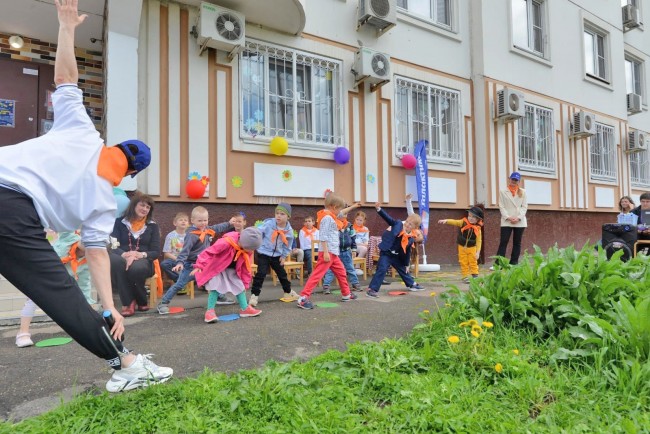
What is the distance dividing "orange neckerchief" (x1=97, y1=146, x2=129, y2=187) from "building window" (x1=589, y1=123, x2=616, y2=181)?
47.3 feet

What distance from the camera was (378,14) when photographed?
28.0ft

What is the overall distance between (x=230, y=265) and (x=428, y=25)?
789cm

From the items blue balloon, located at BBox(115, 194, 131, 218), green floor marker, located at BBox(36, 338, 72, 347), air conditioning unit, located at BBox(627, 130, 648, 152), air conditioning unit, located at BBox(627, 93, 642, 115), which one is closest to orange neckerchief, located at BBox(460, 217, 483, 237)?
blue balloon, located at BBox(115, 194, 131, 218)

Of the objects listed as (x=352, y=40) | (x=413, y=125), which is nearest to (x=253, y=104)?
(x=352, y=40)

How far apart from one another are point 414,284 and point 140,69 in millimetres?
5423

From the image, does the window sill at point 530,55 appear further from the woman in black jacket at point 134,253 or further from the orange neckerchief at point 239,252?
the woman in black jacket at point 134,253

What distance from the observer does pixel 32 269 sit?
2.04 meters

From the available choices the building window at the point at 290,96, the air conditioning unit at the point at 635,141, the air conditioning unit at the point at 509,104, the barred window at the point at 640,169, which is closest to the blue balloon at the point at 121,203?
the building window at the point at 290,96

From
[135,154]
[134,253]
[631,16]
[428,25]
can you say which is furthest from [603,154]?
[135,154]

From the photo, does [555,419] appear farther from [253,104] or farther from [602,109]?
[602,109]

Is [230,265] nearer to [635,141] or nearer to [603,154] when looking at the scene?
[603,154]

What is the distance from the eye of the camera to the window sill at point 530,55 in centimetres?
1102

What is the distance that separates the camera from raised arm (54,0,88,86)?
7.30 feet

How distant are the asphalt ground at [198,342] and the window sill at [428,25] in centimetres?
678
